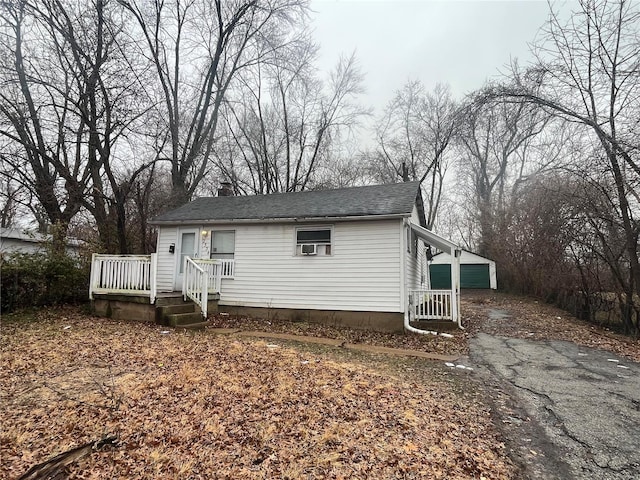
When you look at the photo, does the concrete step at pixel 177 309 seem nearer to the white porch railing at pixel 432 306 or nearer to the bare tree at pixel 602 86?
the white porch railing at pixel 432 306

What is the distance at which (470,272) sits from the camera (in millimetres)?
24594

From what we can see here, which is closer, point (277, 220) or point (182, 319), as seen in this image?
point (182, 319)

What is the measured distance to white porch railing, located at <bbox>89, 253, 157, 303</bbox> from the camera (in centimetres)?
852

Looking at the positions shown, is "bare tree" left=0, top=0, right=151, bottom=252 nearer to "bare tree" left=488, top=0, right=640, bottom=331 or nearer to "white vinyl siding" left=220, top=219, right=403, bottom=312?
"white vinyl siding" left=220, top=219, right=403, bottom=312

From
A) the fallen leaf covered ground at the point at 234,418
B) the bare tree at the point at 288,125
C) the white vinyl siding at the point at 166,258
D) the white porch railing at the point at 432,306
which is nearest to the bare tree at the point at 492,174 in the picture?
the bare tree at the point at 288,125

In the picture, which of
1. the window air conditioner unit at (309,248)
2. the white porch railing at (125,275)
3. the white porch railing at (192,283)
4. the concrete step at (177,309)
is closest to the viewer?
the concrete step at (177,309)

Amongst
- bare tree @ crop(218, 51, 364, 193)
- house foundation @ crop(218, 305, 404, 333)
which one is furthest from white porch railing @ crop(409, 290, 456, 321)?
bare tree @ crop(218, 51, 364, 193)

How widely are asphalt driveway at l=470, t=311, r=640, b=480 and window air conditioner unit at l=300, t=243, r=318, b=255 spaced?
4487mm

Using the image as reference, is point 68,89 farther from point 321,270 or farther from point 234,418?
point 234,418

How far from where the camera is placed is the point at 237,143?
22766mm

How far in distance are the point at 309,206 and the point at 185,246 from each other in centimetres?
403

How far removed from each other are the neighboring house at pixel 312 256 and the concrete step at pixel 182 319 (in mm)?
739

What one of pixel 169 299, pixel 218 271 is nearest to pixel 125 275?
pixel 169 299

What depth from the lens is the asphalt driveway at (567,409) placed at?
9.86ft
